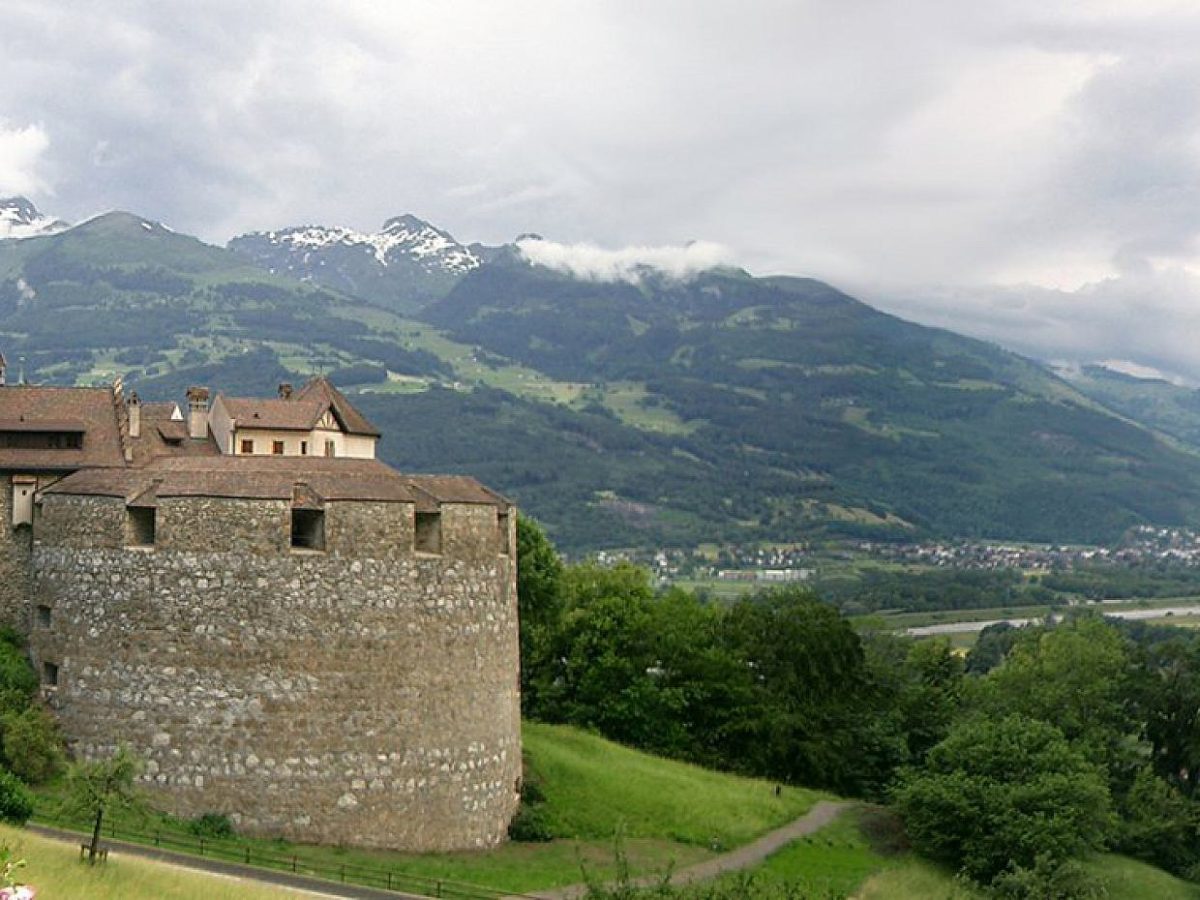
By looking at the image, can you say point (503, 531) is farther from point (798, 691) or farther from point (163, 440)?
point (798, 691)

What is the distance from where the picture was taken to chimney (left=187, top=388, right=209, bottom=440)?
167 feet

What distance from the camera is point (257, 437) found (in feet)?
165

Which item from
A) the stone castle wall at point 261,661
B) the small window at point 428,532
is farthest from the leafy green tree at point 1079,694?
the stone castle wall at point 261,661

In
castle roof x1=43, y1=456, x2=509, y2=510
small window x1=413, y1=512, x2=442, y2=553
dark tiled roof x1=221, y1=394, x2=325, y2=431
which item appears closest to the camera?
castle roof x1=43, y1=456, x2=509, y2=510

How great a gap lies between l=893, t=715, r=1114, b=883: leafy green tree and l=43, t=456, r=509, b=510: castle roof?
23.6m

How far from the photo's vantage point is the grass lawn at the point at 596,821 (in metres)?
35.3

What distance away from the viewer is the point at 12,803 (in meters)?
30.7

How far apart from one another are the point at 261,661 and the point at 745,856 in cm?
1974

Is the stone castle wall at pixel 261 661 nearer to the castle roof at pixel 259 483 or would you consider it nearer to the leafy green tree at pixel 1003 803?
the castle roof at pixel 259 483

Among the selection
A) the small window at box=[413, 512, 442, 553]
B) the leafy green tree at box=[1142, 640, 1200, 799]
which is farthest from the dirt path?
the leafy green tree at box=[1142, 640, 1200, 799]

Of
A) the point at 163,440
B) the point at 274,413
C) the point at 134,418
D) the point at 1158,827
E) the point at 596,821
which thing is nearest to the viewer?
the point at 596,821

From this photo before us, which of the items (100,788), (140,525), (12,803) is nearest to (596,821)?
(140,525)

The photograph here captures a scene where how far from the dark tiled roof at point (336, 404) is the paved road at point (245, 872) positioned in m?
23.9

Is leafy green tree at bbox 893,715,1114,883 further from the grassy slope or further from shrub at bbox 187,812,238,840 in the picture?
shrub at bbox 187,812,238,840
